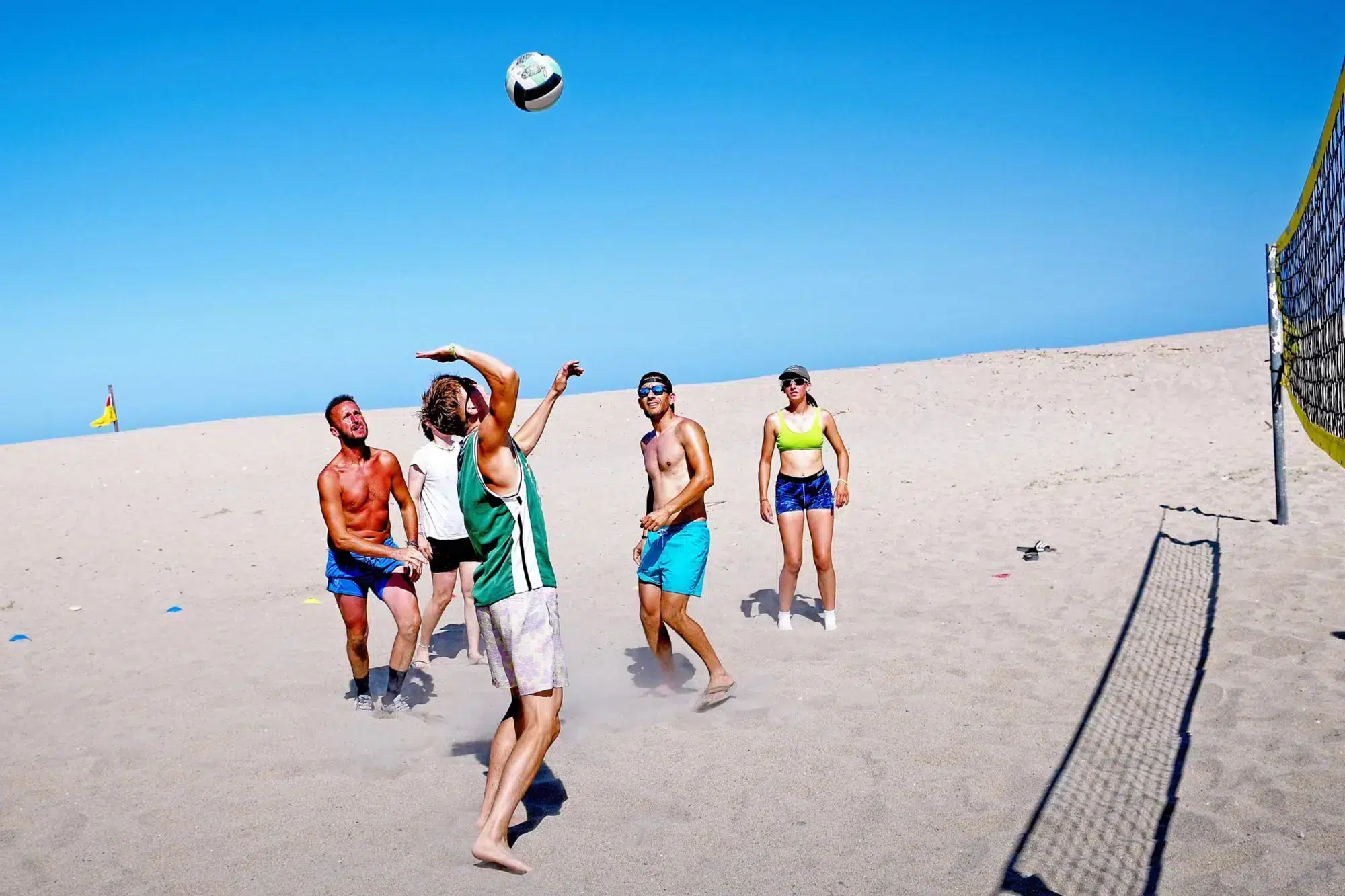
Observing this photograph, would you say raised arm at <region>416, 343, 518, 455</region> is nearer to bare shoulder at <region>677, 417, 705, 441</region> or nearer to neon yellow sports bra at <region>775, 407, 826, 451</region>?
bare shoulder at <region>677, 417, 705, 441</region>

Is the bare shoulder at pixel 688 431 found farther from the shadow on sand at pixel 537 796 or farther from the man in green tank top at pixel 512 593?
the shadow on sand at pixel 537 796

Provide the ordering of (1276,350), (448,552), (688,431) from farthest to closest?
(1276,350) < (448,552) < (688,431)

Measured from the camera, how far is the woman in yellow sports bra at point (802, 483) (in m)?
6.55

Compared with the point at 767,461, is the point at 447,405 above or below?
above

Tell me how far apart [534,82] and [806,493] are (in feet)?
10.8

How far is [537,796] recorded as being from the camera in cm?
434

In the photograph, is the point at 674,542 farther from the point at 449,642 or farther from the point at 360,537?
the point at 449,642

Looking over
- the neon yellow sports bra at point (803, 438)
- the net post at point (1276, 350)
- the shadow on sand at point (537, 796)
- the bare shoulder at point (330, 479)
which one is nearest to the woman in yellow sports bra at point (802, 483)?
the neon yellow sports bra at point (803, 438)

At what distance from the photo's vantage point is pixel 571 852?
12.4 feet

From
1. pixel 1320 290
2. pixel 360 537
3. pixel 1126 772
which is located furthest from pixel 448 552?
pixel 1320 290

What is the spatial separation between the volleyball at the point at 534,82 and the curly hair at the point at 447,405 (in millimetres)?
2556

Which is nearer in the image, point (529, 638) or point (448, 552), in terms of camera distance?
point (529, 638)

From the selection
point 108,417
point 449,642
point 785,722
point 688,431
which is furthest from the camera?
point 108,417

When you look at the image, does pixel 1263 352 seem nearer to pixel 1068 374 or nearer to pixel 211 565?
pixel 1068 374
